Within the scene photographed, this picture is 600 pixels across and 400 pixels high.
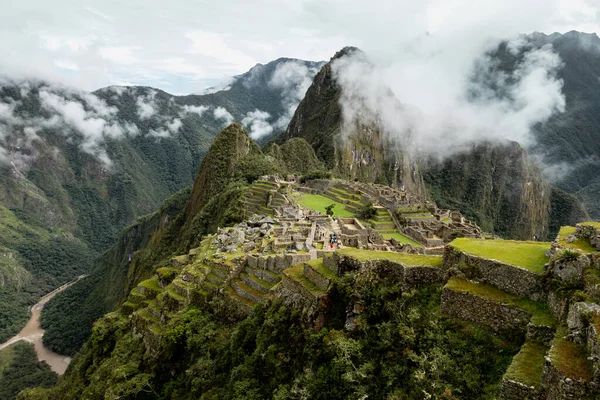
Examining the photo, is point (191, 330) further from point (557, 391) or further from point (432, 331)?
point (557, 391)

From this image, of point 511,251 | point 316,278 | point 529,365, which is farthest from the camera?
point 316,278

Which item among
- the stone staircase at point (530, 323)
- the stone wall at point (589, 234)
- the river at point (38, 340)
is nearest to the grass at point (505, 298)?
the stone staircase at point (530, 323)

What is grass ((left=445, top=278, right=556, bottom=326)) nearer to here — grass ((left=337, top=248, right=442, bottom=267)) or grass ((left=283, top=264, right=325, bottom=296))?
grass ((left=337, top=248, right=442, bottom=267))

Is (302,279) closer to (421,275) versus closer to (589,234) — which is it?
(421,275)

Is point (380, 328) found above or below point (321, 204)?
above

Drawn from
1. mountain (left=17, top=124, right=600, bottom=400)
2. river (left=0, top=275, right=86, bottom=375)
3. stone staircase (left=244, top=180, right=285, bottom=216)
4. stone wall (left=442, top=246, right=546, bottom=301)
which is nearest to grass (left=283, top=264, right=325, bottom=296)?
mountain (left=17, top=124, right=600, bottom=400)

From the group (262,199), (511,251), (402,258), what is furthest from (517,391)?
(262,199)
